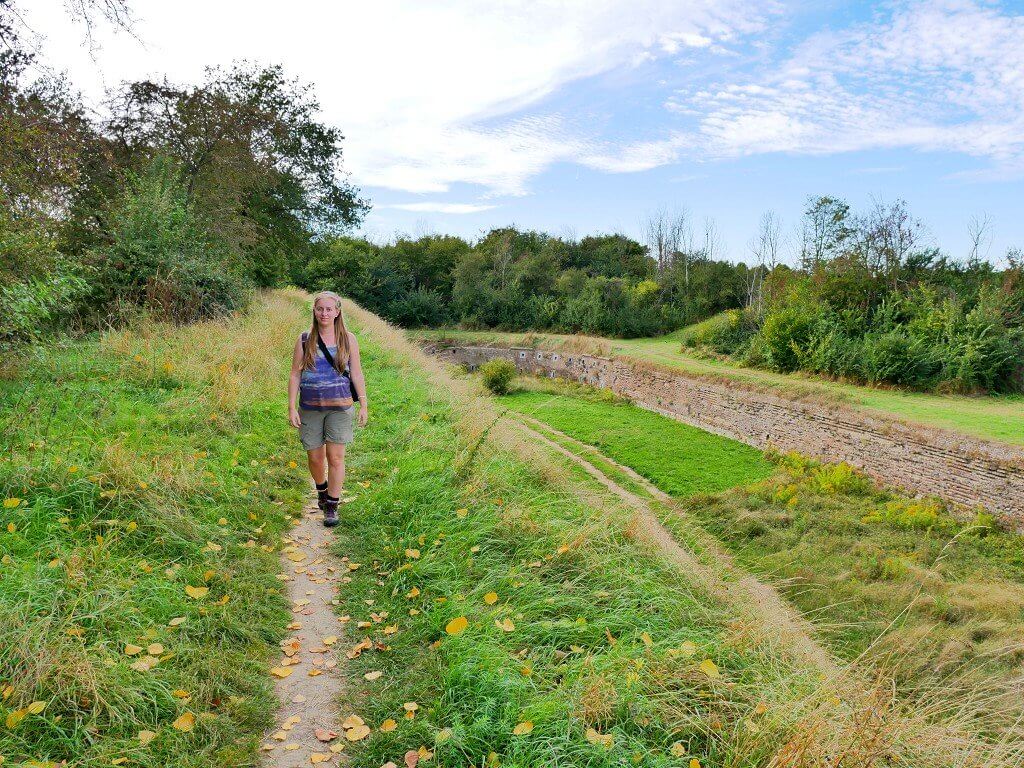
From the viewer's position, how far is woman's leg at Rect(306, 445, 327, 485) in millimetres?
5003

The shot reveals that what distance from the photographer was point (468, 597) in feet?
13.0

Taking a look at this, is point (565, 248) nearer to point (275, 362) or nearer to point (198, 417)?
point (275, 362)

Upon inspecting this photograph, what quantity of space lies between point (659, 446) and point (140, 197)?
12.1 metres

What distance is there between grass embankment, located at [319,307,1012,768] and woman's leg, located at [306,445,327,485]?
Answer: 41 cm

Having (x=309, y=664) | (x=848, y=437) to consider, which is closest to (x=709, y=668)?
(x=309, y=664)

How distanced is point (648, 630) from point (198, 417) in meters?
4.83

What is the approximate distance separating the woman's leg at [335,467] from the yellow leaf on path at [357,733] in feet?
7.80

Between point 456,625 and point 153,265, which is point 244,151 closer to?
point 153,265

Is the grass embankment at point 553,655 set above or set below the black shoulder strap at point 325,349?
below

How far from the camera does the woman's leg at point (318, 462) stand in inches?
197

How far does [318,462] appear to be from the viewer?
5.05m

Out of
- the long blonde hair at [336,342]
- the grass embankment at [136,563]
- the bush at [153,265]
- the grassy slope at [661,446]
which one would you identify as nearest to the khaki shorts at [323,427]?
the long blonde hair at [336,342]

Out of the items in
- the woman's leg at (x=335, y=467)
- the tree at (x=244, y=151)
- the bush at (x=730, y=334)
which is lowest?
the woman's leg at (x=335, y=467)

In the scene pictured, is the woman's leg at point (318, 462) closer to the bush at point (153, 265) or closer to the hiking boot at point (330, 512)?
the hiking boot at point (330, 512)
